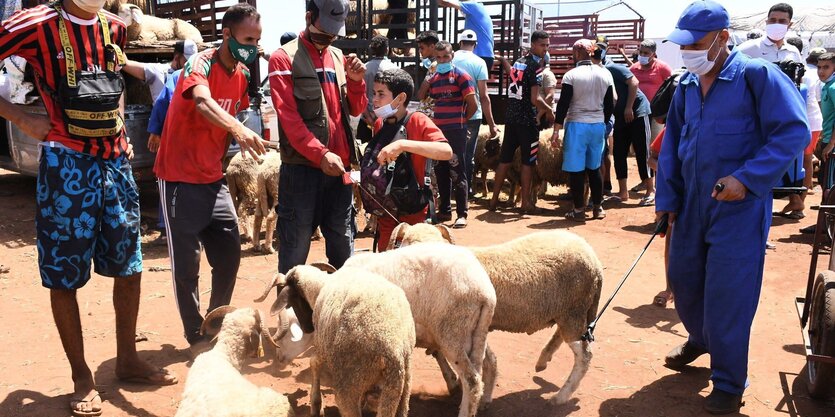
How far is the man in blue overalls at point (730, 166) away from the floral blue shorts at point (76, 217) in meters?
3.36

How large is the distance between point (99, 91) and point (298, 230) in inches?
58.1

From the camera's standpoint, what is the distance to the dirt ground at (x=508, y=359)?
416 centimetres

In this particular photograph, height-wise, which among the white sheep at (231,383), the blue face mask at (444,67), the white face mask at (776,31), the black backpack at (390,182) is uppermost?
the white face mask at (776,31)

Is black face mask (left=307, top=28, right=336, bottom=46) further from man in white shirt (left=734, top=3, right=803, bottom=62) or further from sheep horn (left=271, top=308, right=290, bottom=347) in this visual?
Result: man in white shirt (left=734, top=3, right=803, bottom=62)

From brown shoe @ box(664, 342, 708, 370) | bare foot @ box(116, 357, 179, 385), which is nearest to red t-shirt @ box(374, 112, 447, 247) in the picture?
bare foot @ box(116, 357, 179, 385)

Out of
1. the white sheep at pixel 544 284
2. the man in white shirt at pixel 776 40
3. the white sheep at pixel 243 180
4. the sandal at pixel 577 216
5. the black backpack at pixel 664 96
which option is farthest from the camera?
the sandal at pixel 577 216

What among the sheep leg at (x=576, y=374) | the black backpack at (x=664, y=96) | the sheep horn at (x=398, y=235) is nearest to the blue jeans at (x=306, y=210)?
the sheep horn at (x=398, y=235)

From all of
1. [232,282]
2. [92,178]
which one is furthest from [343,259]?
[92,178]

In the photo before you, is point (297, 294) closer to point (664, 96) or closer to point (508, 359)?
point (508, 359)

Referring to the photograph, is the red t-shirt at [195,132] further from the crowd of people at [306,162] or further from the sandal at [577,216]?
the sandal at [577,216]

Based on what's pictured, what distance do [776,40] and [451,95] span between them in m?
3.94

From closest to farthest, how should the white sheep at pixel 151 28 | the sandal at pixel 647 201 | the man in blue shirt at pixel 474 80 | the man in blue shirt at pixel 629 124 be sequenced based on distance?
the man in blue shirt at pixel 474 80 → the white sheep at pixel 151 28 → the man in blue shirt at pixel 629 124 → the sandal at pixel 647 201

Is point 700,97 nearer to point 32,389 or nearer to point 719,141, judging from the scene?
point 719,141

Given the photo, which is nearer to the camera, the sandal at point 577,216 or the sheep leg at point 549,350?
the sheep leg at point 549,350
